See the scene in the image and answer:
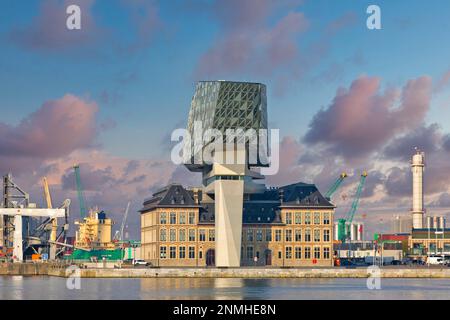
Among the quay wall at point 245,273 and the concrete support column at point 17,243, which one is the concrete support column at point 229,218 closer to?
the quay wall at point 245,273

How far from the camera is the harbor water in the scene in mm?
114438

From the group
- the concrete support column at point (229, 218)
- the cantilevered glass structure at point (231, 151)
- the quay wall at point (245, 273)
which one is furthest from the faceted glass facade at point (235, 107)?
the quay wall at point (245, 273)

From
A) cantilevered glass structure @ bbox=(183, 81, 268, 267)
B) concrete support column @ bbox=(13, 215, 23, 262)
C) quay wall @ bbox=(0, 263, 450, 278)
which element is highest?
cantilevered glass structure @ bbox=(183, 81, 268, 267)

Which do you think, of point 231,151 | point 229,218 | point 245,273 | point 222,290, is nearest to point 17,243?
point 229,218

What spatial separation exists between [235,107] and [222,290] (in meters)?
70.6

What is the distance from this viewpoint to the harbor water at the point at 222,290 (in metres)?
114

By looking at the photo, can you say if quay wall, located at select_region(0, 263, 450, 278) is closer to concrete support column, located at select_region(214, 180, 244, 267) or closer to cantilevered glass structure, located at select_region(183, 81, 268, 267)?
concrete support column, located at select_region(214, 180, 244, 267)

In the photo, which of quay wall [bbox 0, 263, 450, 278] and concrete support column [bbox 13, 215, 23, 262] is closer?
quay wall [bbox 0, 263, 450, 278]

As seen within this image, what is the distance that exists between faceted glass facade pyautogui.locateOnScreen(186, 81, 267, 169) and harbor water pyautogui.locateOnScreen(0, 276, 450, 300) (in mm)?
46512

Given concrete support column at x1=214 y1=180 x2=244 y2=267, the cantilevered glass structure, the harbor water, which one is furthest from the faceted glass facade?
the harbor water

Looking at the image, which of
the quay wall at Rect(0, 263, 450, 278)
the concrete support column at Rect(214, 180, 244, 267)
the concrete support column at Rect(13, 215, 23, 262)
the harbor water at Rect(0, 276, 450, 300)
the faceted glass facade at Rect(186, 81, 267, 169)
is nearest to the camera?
the harbor water at Rect(0, 276, 450, 300)
